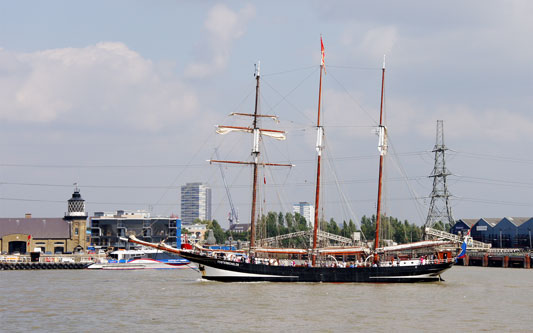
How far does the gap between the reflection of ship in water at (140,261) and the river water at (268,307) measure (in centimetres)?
5921

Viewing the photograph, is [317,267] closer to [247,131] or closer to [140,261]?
[247,131]

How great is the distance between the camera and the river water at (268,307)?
180 ft

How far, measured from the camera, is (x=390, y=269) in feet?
311

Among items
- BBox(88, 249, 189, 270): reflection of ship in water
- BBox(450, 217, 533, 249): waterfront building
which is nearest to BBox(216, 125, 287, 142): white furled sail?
BBox(88, 249, 189, 270): reflection of ship in water

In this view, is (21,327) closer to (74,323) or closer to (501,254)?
Answer: (74,323)

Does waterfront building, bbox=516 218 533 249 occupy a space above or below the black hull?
above

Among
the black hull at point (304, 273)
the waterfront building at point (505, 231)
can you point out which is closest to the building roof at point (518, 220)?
the waterfront building at point (505, 231)

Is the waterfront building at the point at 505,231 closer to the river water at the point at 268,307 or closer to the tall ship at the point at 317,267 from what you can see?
the tall ship at the point at 317,267

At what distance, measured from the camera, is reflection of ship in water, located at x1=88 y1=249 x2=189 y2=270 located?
152625 mm

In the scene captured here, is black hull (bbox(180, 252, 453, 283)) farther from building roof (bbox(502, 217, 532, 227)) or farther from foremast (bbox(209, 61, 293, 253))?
building roof (bbox(502, 217, 532, 227))

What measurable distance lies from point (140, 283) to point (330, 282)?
24.7 m

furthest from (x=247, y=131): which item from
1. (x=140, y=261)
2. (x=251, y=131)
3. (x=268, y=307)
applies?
(x=140, y=261)

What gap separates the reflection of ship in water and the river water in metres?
59.2

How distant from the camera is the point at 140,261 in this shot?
156250mm
